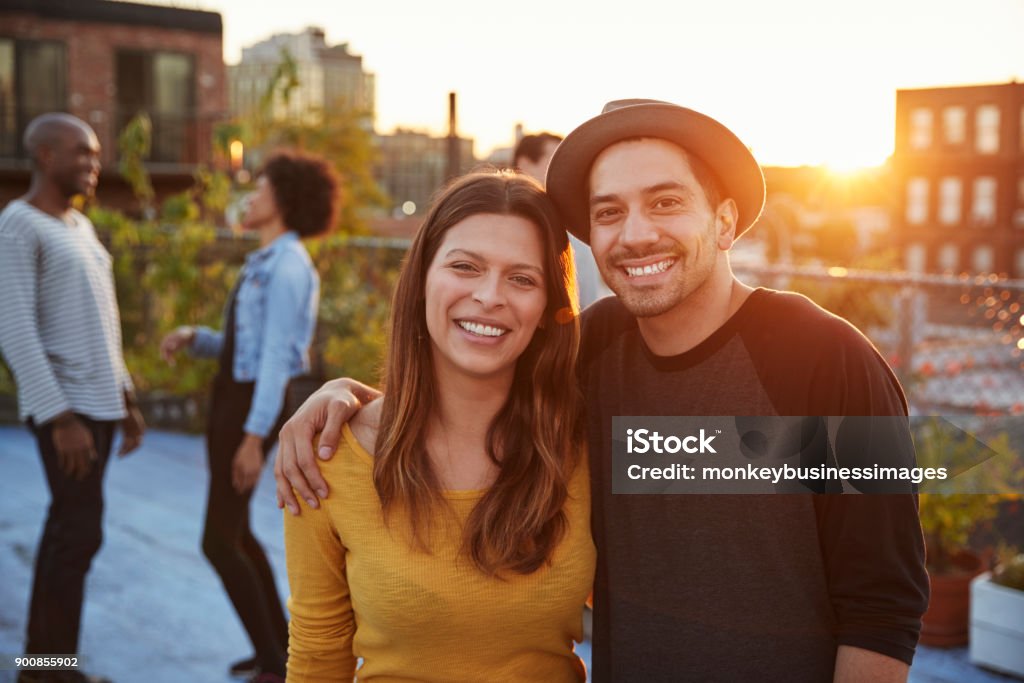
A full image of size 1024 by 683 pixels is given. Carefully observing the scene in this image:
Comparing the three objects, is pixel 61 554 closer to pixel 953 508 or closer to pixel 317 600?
pixel 317 600

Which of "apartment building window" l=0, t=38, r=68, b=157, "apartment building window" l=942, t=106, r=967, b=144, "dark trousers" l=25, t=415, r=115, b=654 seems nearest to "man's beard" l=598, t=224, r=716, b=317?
"dark trousers" l=25, t=415, r=115, b=654

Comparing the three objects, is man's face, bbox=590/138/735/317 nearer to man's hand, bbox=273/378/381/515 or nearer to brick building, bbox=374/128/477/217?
man's hand, bbox=273/378/381/515

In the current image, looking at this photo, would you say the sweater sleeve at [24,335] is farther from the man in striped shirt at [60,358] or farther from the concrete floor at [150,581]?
the concrete floor at [150,581]

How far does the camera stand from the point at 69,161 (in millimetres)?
3904

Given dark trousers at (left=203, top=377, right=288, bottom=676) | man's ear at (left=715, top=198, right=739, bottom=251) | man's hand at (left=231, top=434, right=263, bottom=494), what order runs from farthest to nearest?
dark trousers at (left=203, top=377, right=288, bottom=676), man's hand at (left=231, top=434, right=263, bottom=494), man's ear at (left=715, top=198, right=739, bottom=251)

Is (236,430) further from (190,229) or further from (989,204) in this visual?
(989,204)

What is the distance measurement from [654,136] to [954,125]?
4439 centimetres

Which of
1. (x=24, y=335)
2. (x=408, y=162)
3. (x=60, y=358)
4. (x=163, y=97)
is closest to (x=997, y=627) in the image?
(x=60, y=358)

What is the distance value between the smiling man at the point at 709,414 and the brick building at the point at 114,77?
22904 mm

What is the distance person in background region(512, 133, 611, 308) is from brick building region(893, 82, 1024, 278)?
136 ft

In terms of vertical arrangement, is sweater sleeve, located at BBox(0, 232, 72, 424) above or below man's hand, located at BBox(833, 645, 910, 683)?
above

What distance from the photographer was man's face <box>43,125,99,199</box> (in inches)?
153

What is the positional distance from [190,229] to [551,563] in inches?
351

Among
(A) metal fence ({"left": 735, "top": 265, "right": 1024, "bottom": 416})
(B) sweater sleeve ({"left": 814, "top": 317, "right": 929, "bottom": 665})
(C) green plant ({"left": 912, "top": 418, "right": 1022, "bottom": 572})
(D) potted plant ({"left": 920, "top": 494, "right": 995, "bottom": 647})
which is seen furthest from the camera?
(A) metal fence ({"left": 735, "top": 265, "right": 1024, "bottom": 416})
